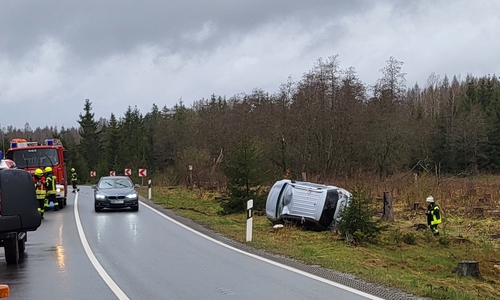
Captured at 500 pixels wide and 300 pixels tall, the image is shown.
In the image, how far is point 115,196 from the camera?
25.2 metres

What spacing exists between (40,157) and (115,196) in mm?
5345

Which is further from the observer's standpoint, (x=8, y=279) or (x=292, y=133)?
(x=292, y=133)

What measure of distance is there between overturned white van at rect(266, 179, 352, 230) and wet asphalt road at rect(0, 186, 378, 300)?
3.66 m

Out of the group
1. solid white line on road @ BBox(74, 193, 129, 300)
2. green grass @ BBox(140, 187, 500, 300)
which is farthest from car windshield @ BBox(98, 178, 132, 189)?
solid white line on road @ BBox(74, 193, 129, 300)

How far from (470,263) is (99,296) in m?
8.26

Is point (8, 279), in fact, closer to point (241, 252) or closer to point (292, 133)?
point (241, 252)

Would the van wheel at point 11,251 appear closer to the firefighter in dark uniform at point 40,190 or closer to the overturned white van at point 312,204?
the firefighter in dark uniform at point 40,190

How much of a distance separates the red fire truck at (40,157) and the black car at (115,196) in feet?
9.27

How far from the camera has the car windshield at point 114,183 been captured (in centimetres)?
2645

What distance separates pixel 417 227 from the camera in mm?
22188

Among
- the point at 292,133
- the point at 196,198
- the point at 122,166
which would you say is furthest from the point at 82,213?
the point at 122,166

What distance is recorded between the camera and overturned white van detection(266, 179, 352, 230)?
19.4 metres

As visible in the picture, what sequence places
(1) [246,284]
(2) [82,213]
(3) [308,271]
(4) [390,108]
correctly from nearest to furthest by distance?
(1) [246,284] → (3) [308,271] → (2) [82,213] → (4) [390,108]

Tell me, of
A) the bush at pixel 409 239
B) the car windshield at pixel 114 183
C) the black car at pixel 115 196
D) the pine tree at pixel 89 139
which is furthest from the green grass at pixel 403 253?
the pine tree at pixel 89 139
